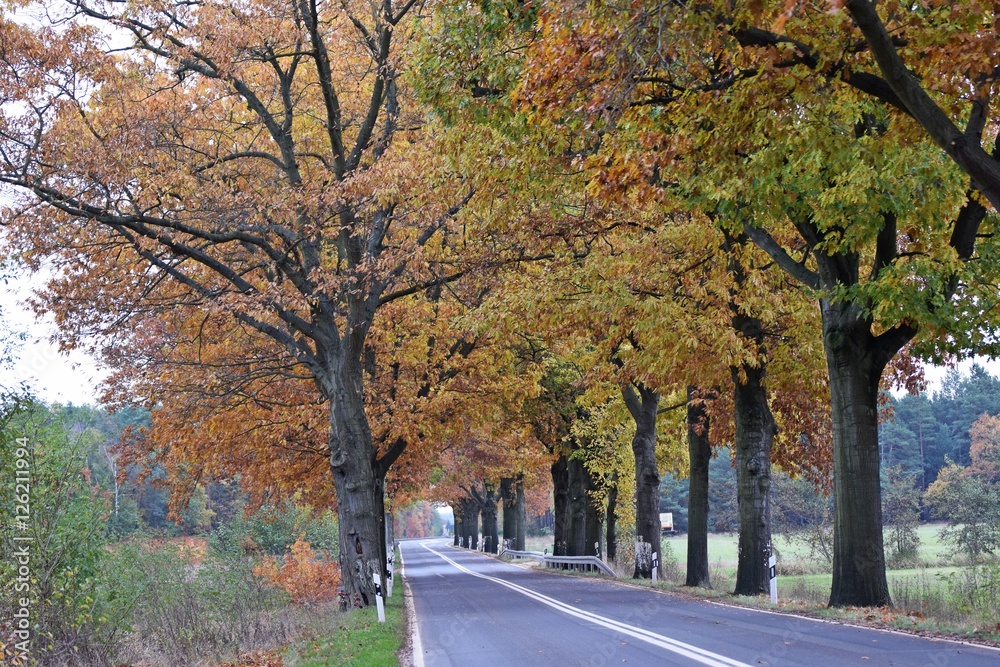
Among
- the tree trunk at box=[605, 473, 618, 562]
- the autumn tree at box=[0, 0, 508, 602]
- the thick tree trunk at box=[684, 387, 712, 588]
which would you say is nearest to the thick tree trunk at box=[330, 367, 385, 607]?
the autumn tree at box=[0, 0, 508, 602]

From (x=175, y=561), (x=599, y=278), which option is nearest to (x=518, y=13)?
(x=599, y=278)

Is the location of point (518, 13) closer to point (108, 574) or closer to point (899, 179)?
point (899, 179)

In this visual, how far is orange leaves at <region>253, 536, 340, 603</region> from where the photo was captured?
25375mm

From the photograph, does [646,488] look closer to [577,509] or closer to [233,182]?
[577,509]

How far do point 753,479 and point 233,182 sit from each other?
12.0 m

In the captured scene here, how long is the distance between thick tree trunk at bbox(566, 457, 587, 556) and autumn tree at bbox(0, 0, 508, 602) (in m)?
18.1

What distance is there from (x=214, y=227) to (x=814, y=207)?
10.9m

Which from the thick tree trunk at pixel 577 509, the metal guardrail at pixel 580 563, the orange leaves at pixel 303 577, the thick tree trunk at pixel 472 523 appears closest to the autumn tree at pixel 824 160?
the orange leaves at pixel 303 577

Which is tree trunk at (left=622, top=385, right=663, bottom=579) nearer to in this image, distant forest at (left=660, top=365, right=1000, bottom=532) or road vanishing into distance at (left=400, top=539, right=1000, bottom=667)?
road vanishing into distance at (left=400, top=539, right=1000, bottom=667)

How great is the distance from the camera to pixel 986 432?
7688 centimetres

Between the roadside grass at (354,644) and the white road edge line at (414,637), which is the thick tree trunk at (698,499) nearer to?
the white road edge line at (414,637)

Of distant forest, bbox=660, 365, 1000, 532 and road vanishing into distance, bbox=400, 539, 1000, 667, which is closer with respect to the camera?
road vanishing into distance, bbox=400, 539, 1000, 667

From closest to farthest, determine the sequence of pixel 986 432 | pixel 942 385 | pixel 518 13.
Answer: pixel 518 13, pixel 986 432, pixel 942 385

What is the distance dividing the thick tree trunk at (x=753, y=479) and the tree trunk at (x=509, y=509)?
32966 millimetres
